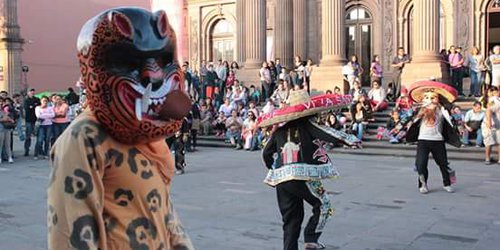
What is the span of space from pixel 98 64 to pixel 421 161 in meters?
8.50

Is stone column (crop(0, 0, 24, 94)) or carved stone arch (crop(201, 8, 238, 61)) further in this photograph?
carved stone arch (crop(201, 8, 238, 61))

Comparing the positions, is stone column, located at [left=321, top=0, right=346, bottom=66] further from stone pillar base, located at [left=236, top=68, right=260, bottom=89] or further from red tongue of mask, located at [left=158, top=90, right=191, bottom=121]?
red tongue of mask, located at [left=158, top=90, right=191, bottom=121]

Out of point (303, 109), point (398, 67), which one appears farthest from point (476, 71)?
point (303, 109)

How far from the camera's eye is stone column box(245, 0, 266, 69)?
24641 mm

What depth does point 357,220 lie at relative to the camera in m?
8.07

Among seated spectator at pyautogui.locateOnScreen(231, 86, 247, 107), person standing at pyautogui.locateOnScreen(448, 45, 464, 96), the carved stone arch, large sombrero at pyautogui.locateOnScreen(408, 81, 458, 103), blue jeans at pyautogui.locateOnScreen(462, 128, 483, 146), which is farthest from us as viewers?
the carved stone arch

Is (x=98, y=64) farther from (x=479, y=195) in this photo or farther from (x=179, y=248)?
(x=479, y=195)

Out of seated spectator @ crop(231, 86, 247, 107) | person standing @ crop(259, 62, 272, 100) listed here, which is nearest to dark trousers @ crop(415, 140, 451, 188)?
seated spectator @ crop(231, 86, 247, 107)

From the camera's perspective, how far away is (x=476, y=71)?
2020 centimetres

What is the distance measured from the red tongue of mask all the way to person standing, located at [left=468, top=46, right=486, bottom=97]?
63.4 feet

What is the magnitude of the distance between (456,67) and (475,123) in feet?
17.5

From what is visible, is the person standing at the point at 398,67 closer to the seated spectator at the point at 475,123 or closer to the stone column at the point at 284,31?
the seated spectator at the point at 475,123

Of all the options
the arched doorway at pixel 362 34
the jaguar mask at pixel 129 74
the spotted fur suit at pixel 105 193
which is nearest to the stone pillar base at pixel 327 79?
the arched doorway at pixel 362 34

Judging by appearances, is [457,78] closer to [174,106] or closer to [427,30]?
[427,30]
